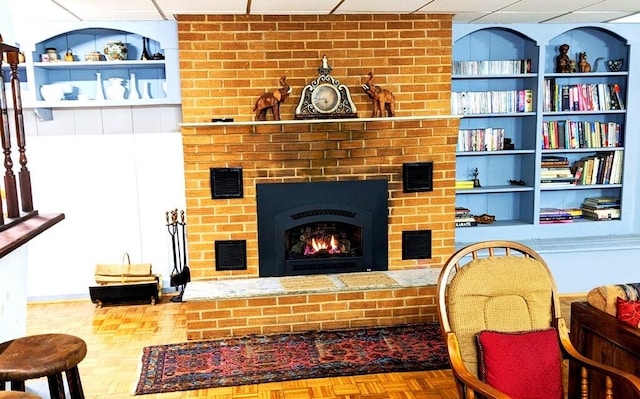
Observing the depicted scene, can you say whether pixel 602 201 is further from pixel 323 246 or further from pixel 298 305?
pixel 298 305

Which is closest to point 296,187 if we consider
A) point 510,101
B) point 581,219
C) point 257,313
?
point 257,313

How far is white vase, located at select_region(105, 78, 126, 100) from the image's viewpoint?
4.36 metres

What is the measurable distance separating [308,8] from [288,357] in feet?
7.44

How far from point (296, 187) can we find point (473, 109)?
1670 mm

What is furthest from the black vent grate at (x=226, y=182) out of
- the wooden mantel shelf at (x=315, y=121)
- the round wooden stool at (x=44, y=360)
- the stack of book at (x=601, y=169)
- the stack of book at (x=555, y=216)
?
the stack of book at (x=601, y=169)

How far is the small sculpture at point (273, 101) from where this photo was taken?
12.9ft

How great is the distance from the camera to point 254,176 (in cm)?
408

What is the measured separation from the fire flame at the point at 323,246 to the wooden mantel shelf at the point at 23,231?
1942mm

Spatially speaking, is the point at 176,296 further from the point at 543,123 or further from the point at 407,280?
the point at 543,123

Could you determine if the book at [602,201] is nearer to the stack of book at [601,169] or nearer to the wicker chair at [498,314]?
the stack of book at [601,169]

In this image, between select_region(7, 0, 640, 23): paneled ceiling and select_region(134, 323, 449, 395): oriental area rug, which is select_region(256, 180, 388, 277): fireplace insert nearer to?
select_region(134, 323, 449, 395): oriental area rug

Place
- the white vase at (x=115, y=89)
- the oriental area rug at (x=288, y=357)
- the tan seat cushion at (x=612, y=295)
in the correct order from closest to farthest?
the tan seat cushion at (x=612, y=295) → the oriental area rug at (x=288, y=357) → the white vase at (x=115, y=89)

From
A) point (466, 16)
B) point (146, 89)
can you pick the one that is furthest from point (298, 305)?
point (466, 16)

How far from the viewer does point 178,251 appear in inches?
189
